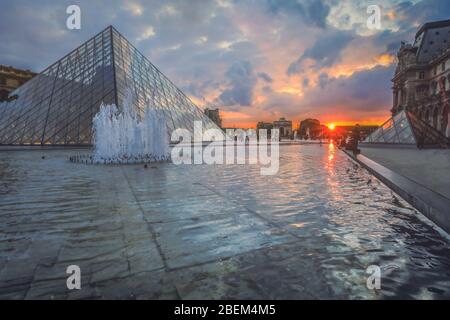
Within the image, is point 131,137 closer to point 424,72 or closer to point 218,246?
point 218,246

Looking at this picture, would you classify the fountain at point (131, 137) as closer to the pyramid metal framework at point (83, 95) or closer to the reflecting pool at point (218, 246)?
the reflecting pool at point (218, 246)

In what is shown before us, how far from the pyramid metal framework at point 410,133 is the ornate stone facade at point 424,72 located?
12259 mm

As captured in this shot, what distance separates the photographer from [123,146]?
17141 mm

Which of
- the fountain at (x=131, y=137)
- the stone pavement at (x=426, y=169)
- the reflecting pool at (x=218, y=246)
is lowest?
the reflecting pool at (x=218, y=246)

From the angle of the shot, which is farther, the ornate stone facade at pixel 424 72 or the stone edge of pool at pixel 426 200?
the ornate stone facade at pixel 424 72

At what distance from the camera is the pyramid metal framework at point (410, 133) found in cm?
2815

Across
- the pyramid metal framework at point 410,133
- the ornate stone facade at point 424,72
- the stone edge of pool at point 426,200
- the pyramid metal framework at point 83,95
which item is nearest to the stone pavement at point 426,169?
the stone edge of pool at point 426,200

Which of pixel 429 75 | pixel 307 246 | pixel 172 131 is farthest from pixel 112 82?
pixel 429 75

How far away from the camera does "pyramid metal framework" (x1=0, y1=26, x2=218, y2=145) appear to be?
29.8 m

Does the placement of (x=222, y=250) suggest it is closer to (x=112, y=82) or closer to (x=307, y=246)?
(x=307, y=246)

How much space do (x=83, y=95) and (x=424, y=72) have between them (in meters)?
52.6

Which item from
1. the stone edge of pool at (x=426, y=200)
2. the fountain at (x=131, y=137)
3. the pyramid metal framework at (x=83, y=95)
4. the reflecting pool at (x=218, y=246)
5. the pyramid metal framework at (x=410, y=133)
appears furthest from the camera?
the pyramid metal framework at (x=83, y=95)

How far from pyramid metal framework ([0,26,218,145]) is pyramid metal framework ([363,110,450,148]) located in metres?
23.4
